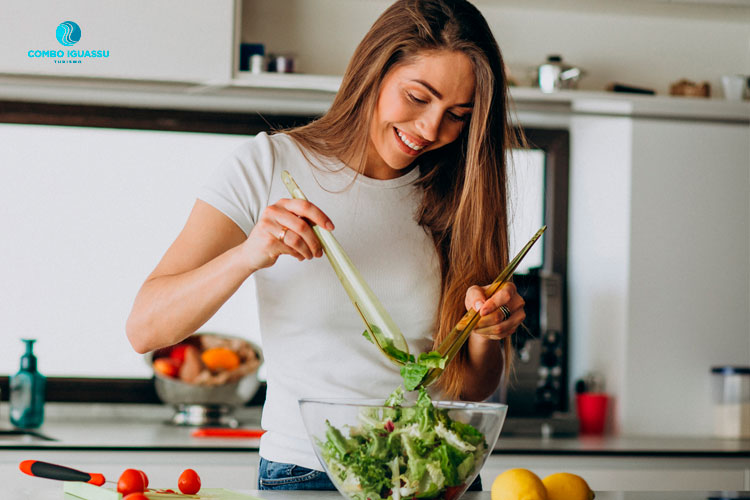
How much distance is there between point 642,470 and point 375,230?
1.32 meters

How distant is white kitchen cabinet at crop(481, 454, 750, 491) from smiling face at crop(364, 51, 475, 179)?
3.77ft

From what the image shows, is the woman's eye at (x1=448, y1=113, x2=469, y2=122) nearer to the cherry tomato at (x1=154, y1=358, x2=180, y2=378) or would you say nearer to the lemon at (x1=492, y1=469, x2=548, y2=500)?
the lemon at (x1=492, y1=469, x2=548, y2=500)

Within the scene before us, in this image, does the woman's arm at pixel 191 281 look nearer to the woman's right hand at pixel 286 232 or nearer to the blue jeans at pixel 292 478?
the woman's right hand at pixel 286 232

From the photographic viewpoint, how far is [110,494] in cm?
103

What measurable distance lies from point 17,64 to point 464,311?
1.55 metres

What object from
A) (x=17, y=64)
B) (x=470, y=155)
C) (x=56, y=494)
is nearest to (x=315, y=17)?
(x=17, y=64)

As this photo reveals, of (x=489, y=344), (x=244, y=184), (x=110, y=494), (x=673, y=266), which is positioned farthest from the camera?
A: (x=673, y=266)

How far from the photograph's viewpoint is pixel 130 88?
2439mm

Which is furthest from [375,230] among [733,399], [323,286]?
[733,399]

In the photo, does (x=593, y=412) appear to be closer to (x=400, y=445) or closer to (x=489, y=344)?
(x=489, y=344)


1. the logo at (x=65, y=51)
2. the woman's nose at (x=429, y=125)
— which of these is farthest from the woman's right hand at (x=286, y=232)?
the logo at (x=65, y=51)

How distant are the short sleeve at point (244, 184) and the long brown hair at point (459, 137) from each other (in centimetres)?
9

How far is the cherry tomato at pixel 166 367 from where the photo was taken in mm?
2486

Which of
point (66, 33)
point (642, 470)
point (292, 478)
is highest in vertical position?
point (66, 33)
